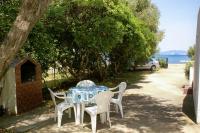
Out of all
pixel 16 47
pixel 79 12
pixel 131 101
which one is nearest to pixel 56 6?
pixel 79 12

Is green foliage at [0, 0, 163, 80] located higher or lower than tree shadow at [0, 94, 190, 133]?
higher

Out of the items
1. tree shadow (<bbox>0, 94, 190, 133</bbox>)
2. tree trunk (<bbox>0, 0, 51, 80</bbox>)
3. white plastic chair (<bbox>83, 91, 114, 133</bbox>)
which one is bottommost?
tree shadow (<bbox>0, 94, 190, 133</bbox>)

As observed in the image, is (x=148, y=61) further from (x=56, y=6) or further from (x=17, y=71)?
(x=17, y=71)

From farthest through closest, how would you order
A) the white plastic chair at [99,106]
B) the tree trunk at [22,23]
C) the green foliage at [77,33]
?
the green foliage at [77,33] < the white plastic chair at [99,106] < the tree trunk at [22,23]

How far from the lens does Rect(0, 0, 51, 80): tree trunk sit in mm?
6805

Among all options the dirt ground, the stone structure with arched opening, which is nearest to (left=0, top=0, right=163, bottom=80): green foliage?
the stone structure with arched opening

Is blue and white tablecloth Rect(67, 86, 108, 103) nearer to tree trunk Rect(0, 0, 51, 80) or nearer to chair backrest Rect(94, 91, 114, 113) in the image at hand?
chair backrest Rect(94, 91, 114, 113)

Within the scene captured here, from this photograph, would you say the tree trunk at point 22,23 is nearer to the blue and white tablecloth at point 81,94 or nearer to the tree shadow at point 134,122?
the tree shadow at point 134,122

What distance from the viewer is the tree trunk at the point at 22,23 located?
22.3 feet

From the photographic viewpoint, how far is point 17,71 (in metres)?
12.6

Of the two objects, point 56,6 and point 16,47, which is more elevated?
point 56,6

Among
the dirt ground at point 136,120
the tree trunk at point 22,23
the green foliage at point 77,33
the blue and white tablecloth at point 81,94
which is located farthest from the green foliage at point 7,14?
the tree trunk at point 22,23

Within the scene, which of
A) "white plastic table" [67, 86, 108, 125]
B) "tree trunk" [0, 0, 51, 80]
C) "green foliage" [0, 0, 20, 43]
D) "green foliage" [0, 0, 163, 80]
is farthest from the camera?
"green foliage" [0, 0, 163, 80]

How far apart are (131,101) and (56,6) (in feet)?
21.1
